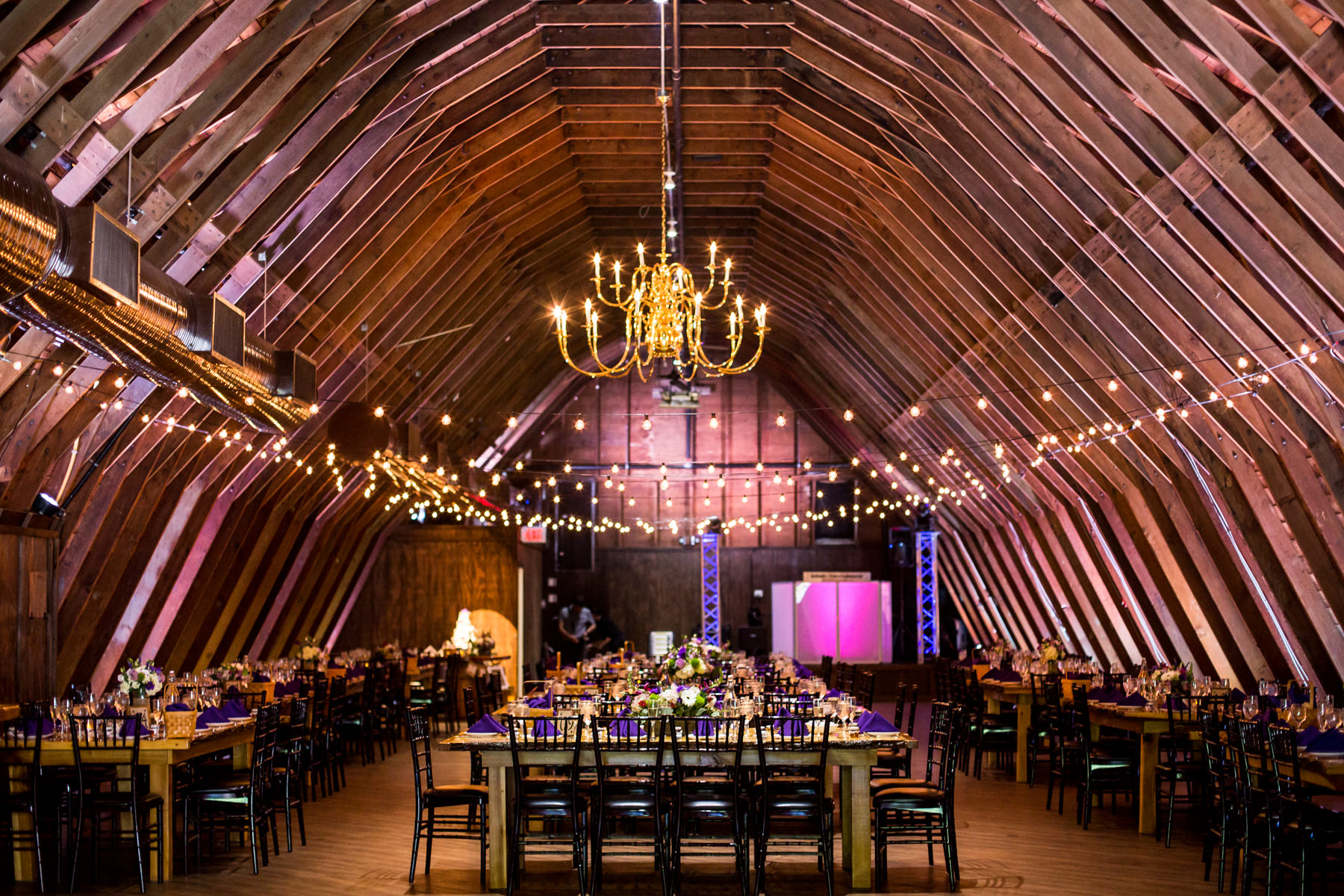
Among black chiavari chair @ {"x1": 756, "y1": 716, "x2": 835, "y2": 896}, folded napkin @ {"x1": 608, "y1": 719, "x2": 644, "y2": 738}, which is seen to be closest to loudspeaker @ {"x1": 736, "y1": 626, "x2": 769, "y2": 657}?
folded napkin @ {"x1": 608, "y1": 719, "x2": 644, "y2": 738}

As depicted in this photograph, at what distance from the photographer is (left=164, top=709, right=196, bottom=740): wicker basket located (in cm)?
829

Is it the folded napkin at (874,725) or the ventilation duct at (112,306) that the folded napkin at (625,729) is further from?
the ventilation duct at (112,306)

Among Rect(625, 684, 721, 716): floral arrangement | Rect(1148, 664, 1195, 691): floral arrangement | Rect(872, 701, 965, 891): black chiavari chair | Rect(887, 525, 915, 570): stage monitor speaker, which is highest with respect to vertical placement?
Rect(887, 525, 915, 570): stage monitor speaker

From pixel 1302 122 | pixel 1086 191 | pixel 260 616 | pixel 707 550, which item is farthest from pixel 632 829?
pixel 707 550

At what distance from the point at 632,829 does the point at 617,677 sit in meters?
3.04

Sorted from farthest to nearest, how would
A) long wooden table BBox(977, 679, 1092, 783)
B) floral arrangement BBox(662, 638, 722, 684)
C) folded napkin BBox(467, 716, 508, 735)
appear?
1. long wooden table BBox(977, 679, 1092, 783)
2. floral arrangement BBox(662, 638, 722, 684)
3. folded napkin BBox(467, 716, 508, 735)

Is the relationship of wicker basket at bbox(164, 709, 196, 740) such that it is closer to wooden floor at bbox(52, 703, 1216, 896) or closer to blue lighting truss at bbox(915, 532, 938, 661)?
wooden floor at bbox(52, 703, 1216, 896)

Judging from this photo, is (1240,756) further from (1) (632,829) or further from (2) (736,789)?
(1) (632,829)

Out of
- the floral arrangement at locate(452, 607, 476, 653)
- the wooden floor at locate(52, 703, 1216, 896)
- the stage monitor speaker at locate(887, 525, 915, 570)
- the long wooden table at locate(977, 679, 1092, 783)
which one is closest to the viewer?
the wooden floor at locate(52, 703, 1216, 896)

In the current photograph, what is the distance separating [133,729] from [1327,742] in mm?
7096

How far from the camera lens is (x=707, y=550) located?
25.1 meters

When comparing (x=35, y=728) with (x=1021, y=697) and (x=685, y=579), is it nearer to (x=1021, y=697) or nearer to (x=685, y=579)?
(x=1021, y=697)

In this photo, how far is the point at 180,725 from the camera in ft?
27.3

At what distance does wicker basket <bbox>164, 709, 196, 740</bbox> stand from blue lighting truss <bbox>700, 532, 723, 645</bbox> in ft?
55.6
